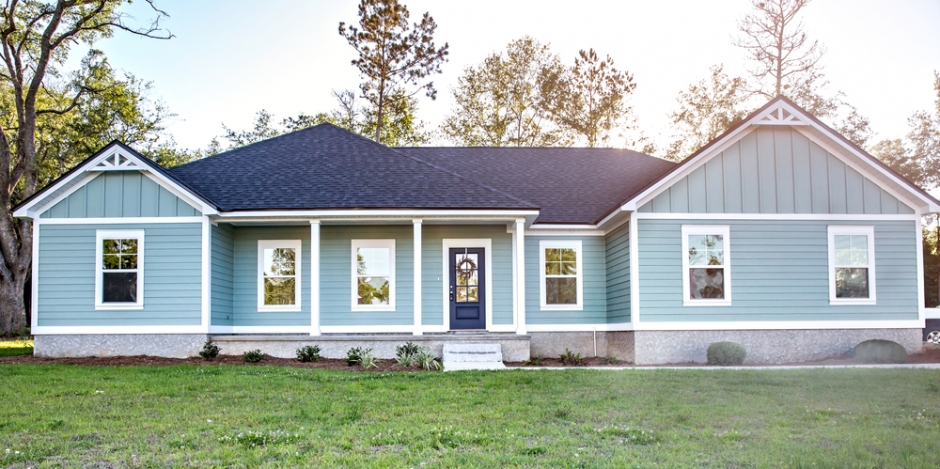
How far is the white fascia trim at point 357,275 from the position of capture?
18.0 meters

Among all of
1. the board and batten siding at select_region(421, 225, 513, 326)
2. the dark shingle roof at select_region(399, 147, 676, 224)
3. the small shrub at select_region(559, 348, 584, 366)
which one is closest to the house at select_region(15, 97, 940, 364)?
the board and batten siding at select_region(421, 225, 513, 326)

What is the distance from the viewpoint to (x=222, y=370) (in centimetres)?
1360

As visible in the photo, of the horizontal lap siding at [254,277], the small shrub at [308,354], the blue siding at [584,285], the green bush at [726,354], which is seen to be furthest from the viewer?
the blue siding at [584,285]

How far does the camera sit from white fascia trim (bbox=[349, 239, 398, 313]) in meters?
18.0

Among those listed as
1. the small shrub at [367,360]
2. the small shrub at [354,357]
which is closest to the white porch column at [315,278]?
the small shrub at [354,357]

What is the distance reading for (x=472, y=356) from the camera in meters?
15.9

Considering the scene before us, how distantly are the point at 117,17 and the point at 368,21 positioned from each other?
10.3 meters

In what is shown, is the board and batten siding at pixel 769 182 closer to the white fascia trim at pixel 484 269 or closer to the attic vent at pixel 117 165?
the white fascia trim at pixel 484 269

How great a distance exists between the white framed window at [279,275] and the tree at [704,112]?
2308 cm

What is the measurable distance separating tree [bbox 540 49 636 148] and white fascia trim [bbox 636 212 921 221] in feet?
66.2

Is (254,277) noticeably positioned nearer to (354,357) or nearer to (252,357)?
(252,357)

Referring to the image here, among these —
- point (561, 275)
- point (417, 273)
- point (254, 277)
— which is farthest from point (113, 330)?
point (561, 275)

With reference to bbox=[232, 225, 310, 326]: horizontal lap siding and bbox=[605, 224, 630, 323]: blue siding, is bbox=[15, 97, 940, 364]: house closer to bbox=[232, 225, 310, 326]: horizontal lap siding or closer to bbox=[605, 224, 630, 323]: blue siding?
bbox=[605, 224, 630, 323]: blue siding

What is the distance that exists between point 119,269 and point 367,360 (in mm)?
5833
